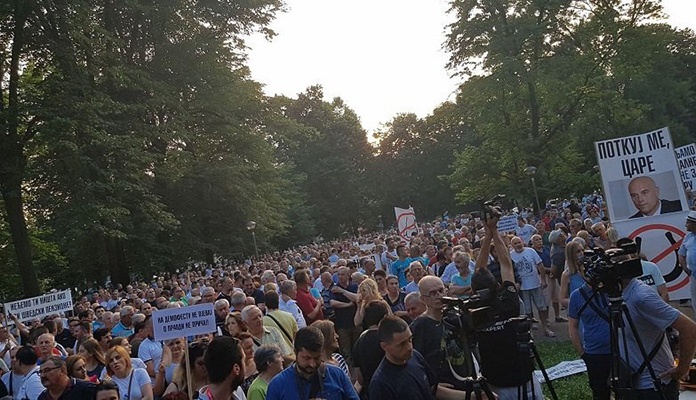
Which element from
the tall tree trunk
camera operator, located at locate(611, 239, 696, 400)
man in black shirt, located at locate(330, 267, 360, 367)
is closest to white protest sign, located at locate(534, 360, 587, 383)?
man in black shirt, located at locate(330, 267, 360, 367)

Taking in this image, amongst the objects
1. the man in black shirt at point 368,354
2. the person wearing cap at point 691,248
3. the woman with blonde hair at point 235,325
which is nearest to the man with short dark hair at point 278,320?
the woman with blonde hair at point 235,325

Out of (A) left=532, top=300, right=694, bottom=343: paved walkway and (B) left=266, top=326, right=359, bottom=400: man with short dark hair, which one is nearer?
(B) left=266, top=326, right=359, bottom=400: man with short dark hair

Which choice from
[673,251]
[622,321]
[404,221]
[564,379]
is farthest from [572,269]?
[404,221]

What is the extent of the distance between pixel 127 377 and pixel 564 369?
17.8ft

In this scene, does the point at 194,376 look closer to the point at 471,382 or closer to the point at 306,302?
the point at 471,382

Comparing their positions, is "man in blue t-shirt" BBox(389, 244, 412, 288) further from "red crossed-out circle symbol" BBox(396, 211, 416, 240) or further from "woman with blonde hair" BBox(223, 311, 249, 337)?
"red crossed-out circle symbol" BBox(396, 211, 416, 240)

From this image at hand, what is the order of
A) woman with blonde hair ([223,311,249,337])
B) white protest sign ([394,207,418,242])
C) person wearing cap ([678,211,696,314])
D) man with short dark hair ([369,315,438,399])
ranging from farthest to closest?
1. white protest sign ([394,207,418,242])
2. person wearing cap ([678,211,696,314])
3. woman with blonde hair ([223,311,249,337])
4. man with short dark hair ([369,315,438,399])

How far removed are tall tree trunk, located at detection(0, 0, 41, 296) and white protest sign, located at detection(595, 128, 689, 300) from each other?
19133 mm

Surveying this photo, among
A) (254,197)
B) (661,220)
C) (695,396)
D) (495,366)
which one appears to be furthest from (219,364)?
(254,197)

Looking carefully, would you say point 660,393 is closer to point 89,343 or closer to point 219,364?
point 219,364

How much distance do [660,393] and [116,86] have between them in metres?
25.6

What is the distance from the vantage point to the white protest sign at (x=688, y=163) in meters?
13.0

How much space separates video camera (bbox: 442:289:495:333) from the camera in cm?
415

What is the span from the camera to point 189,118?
2920 centimetres
